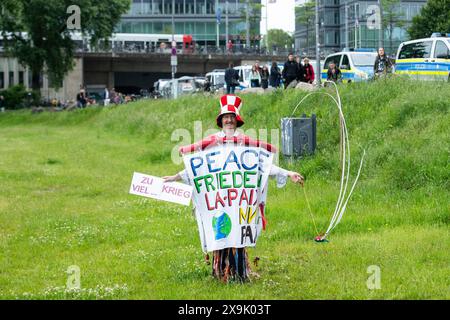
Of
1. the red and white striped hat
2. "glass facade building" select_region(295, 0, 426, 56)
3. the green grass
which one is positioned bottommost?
the green grass

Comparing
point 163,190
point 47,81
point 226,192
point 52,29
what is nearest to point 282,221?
point 226,192

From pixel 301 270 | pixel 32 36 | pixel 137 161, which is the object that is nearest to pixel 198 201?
pixel 301 270

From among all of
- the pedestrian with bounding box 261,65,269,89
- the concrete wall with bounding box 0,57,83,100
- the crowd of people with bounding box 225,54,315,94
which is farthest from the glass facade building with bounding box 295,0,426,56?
the pedestrian with bounding box 261,65,269,89

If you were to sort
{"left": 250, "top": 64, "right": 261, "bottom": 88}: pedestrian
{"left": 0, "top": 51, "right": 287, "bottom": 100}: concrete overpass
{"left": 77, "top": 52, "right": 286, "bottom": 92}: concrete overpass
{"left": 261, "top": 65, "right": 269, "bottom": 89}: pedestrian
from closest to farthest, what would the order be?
{"left": 261, "top": 65, "right": 269, "bottom": 89}: pedestrian
{"left": 250, "top": 64, "right": 261, "bottom": 88}: pedestrian
{"left": 0, "top": 51, "right": 287, "bottom": 100}: concrete overpass
{"left": 77, "top": 52, "right": 286, "bottom": 92}: concrete overpass

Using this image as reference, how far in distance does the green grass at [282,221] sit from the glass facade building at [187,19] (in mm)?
96479

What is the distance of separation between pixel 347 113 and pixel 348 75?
1406 cm

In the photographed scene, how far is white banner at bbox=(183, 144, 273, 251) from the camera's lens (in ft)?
29.0

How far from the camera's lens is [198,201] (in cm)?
904

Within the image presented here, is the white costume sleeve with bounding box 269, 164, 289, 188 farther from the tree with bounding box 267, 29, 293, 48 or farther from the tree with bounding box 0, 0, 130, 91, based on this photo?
the tree with bounding box 267, 29, 293, 48

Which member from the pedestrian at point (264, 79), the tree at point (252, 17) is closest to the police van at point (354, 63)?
the pedestrian at point (264, 79)

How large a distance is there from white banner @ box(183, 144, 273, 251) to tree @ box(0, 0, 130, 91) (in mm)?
43338

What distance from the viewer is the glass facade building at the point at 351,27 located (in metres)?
96.8

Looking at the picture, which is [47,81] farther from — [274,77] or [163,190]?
[163,190]
